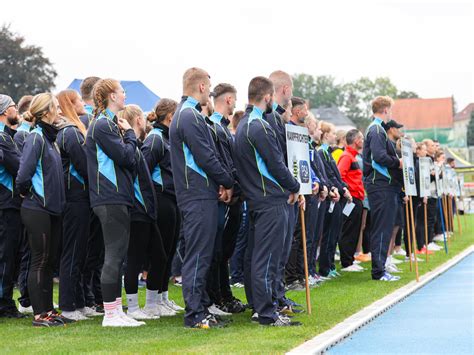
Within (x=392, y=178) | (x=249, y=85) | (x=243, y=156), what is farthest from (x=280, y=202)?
(x=392, y=178)

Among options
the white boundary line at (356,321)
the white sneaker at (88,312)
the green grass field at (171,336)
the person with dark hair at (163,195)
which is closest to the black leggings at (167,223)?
the person with dark hair at (163,195)

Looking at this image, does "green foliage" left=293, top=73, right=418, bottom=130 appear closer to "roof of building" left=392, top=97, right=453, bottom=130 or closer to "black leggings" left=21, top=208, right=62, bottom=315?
"roof of building" left=392, top=97, right=453, bottom=130

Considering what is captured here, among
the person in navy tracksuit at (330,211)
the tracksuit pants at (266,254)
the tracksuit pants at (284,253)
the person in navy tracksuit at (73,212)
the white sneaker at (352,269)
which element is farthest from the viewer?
the white sneaker at (352,269)

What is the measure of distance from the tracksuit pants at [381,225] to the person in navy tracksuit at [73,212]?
18.5 ft

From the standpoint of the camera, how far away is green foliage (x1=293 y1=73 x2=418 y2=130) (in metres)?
163

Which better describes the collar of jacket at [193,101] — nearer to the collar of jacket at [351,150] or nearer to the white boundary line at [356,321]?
the white boundary line at [356,321]

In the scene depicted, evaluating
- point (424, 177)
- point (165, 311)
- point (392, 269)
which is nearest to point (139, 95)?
point (424, 177)

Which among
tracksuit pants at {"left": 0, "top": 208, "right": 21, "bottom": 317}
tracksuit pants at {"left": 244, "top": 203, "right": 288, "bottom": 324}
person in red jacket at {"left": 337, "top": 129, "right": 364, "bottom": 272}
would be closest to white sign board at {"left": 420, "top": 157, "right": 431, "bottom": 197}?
person in red jacket at {"left": 337, "top": 129, "right": 364, "bottom": 272}

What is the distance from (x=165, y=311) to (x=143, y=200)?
53.4 inches

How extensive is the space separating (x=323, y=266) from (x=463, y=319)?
5029mm

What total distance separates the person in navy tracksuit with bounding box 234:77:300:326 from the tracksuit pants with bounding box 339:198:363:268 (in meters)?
7.41

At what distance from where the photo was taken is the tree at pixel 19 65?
57656 mm

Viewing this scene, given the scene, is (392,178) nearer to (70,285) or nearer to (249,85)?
(249,85)

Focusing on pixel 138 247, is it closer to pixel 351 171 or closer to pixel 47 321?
pixel 47 321
